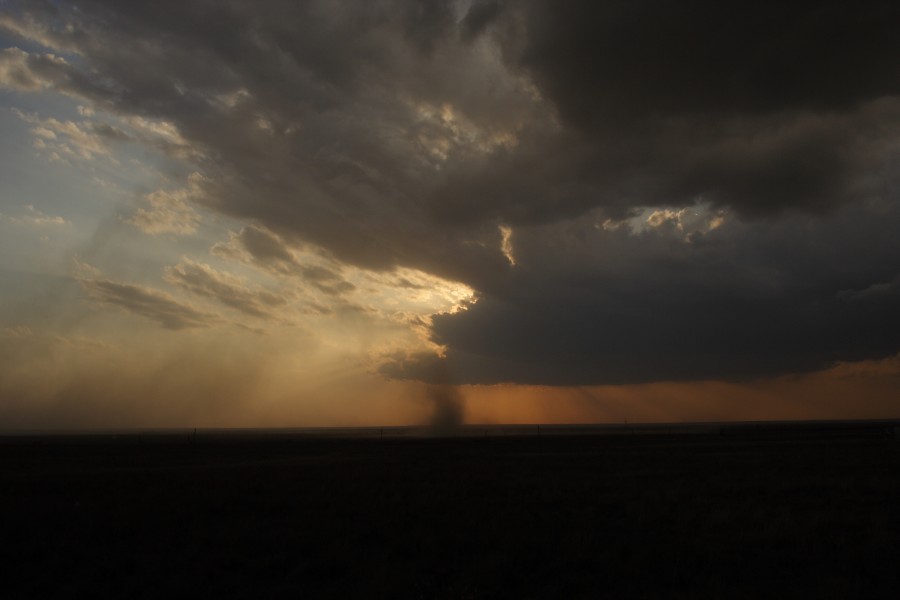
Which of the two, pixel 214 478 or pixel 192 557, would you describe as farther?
pixel 214 478

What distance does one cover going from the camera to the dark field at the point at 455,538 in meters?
10.7

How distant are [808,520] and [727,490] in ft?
21.7

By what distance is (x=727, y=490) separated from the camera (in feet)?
72.7

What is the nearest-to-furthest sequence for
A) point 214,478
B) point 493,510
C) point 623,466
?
point 493,510, point 214,478, point 623,466

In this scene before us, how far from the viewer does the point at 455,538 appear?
14.1 m

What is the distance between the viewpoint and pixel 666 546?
43.9 ft

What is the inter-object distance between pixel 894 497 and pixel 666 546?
1262cm

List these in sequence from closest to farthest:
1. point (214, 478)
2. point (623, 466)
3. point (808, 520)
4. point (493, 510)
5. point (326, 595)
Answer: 1. point (326, 595)
2. point (808, 520)
3. point (493, 510)
4. point (214, 478)
5. point (623, 466)

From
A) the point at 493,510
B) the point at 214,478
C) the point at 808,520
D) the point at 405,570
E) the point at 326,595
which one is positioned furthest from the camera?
the point at 214,478

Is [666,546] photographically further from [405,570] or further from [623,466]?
[623,466]

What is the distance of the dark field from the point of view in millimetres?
10688

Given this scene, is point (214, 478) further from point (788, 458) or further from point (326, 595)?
point (788, 458)

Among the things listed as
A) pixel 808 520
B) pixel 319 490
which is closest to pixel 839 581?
pixel 808 520

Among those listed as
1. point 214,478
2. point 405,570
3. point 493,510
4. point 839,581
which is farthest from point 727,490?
point 214,478
